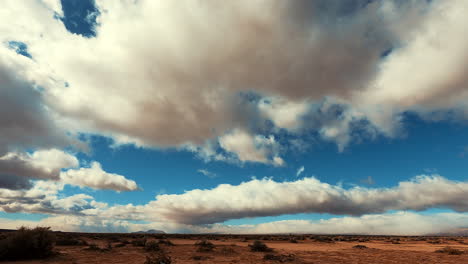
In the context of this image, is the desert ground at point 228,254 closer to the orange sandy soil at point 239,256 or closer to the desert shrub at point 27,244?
the orange sandy soil at point 239,256

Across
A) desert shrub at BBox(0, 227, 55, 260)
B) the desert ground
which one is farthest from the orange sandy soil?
desert shrub at BBox(0, 227, 55, 260)

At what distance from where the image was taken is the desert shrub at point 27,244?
19859 mm

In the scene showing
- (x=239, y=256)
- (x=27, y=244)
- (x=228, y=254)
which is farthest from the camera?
(x=228, y=254)

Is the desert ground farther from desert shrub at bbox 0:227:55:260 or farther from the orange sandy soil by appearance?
desert shrub at bbox 0:227:55:260

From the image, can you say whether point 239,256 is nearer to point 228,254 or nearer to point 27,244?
point 228,254

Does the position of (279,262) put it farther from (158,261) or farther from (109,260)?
(109,260)

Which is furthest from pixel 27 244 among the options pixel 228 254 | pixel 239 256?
pixel 239 256

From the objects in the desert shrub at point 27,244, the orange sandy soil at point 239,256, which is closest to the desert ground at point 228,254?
the orange sandy soil at point 239,256

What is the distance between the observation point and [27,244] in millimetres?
20750

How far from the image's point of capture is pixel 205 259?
24234 millimetres

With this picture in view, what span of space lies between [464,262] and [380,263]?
28.2ft

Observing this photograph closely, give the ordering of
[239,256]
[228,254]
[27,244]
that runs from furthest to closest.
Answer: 1. [228,254]
2. [239,256]
3. [27,244]

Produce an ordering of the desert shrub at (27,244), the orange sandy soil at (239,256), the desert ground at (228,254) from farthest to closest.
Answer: the desert ground at (228,254) → the orange sandy soil at (239,256) → the desert shrub at (27,244)

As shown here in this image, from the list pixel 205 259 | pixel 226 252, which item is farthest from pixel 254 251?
pixel 205 259
